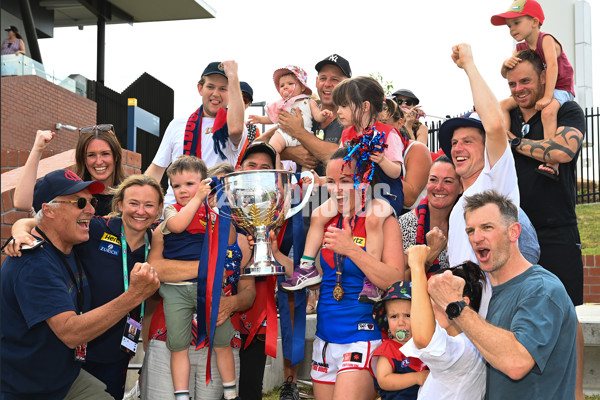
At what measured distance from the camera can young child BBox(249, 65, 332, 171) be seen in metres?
5.20

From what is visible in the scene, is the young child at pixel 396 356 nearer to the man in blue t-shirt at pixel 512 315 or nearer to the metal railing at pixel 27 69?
the man in blue t-shirt at pixel 512 315

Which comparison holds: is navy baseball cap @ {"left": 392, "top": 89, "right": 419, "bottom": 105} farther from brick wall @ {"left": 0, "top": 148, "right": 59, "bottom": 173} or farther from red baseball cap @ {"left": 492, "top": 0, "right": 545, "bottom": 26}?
brick wall @ {"left": 0, "top": 148, "right": 59, "bottom": 173}

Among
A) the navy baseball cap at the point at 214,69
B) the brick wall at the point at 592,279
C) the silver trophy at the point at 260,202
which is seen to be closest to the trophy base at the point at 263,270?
the silver trophy at the point at 260,202

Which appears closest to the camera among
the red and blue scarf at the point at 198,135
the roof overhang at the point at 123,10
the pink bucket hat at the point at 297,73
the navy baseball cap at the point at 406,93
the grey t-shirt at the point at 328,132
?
the red and blue scarf at the point at 198,135

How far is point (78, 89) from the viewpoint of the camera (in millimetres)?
17500

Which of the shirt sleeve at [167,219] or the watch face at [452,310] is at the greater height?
the shirt sleeve at [167,219]

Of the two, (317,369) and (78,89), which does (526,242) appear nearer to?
(317,369)

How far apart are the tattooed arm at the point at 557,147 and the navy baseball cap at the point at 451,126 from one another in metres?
0.39

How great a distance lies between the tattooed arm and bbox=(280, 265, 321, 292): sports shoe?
1.54 meters

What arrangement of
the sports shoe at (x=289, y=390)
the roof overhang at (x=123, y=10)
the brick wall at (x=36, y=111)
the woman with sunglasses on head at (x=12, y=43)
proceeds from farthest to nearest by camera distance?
the roof overhang at (x=123, y=10), the brick wall at (x=36, y=111), the woman with sunglasses on head at (x=12, y=43), the sports shoe at (x=289, y=390)

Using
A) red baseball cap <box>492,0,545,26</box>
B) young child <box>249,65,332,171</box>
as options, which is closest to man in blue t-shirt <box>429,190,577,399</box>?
red baseball cap <box>492,0,545,26</box>

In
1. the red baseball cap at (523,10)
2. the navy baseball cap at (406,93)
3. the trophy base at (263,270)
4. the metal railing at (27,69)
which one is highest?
the metal railing at (27,69)

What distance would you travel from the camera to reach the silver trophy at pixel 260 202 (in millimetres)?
3541

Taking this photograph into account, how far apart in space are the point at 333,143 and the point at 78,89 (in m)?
14.4
